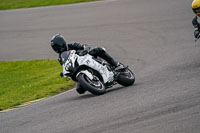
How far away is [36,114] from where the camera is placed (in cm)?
938

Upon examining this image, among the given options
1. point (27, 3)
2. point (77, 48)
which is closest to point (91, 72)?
point (77, 48)

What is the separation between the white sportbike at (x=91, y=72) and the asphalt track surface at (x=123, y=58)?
0.65ft

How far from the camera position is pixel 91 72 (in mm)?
10516

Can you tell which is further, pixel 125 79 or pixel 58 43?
pixel 125 79

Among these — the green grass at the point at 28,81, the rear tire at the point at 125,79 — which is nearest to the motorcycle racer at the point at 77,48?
the rear tire at the point at 125,79

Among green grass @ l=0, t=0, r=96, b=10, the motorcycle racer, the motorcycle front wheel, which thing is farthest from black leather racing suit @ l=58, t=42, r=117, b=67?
green grass @ l=0, t=0, r=96, b=10

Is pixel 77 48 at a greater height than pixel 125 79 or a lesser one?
greater

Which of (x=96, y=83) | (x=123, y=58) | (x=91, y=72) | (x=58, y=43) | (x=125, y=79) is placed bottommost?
(x=123, y=58)

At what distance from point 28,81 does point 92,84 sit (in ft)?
17.8

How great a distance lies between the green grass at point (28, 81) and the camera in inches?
495

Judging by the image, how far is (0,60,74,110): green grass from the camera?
41.2 feet

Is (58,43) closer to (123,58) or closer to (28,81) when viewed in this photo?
(28,81)

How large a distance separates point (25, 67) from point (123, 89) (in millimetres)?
8086

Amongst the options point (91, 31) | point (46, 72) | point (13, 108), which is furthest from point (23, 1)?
point (13, 108)
